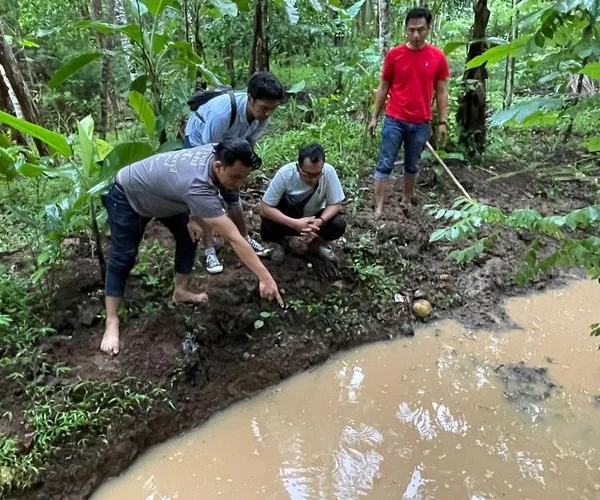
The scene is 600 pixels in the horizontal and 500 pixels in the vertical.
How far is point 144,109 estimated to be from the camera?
3516 millimetres

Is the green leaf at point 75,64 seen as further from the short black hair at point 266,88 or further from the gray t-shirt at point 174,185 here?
the short black hair at point 266,88

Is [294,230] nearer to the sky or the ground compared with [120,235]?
nearer to the ground

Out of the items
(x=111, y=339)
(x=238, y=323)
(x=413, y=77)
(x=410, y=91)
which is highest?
(x=413, y=77)

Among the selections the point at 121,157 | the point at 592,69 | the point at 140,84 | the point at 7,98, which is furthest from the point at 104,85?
the point at 592,69

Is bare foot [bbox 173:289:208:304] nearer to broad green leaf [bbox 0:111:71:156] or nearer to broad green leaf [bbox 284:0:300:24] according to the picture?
broad green leaf [bbox 0:111:71:156]

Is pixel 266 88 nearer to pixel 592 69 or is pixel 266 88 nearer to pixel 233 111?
pixel 233 111

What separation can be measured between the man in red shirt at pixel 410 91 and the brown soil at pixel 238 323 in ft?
1.97

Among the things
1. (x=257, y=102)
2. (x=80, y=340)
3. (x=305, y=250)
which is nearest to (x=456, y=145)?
(x=305, y=250)

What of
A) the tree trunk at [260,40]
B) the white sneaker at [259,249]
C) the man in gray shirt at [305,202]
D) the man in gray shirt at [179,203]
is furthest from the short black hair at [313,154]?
the tree trunk at [260,40]

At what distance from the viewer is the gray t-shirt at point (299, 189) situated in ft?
12.0

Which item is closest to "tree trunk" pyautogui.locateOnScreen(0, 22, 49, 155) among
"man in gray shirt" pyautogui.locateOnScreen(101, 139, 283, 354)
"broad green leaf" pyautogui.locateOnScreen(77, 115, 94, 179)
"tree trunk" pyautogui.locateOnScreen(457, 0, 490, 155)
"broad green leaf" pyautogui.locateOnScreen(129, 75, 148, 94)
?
"broad green leaf" pyautogui.locateOnScreen(129, 75, 148, 94)

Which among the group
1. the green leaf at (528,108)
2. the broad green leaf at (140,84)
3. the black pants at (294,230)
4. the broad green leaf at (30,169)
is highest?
the green leaf at (528,108)

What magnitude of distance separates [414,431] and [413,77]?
277 cm

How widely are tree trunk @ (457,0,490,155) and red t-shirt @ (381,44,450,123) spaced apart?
1.40 meters
